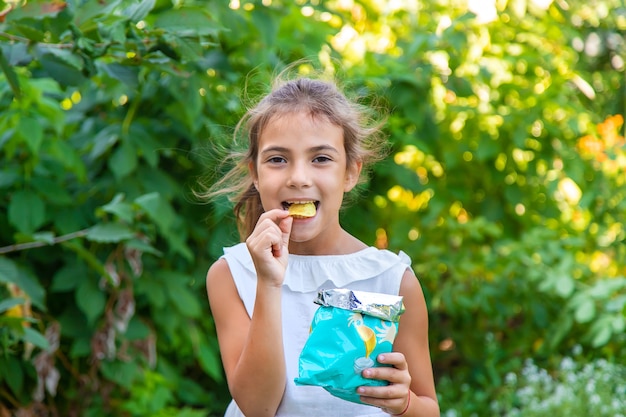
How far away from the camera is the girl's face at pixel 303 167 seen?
1.69 metres

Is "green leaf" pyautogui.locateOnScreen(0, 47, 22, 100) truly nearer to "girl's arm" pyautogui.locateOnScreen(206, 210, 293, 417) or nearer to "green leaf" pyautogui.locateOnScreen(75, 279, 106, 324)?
"girl's arm" pyautogui.locateOnScreen(206, 210, 293, 417)

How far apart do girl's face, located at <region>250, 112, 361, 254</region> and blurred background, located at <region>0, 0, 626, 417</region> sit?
19.5 inches

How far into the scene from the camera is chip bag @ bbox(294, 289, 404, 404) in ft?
4.80

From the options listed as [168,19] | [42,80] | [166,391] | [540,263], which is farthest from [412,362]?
[540,263]

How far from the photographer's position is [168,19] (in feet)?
7.09

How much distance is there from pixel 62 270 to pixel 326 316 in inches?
70.8

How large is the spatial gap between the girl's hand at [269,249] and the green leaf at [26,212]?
153 cm

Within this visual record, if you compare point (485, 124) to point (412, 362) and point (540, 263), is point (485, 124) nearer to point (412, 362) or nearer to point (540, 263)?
point (540, 263)

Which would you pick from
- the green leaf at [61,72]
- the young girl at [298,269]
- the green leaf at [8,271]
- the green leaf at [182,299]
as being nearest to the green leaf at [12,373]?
the green leaf at [8,271]

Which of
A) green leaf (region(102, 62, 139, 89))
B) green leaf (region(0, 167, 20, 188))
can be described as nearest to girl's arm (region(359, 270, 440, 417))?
green leaf (region(102, 62, 139, 89))

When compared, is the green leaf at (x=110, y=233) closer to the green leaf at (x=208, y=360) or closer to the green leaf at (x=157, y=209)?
the green leaf at (x=157, y=209)

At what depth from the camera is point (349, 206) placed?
241 centimetres

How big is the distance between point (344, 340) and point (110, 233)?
133 centimetres

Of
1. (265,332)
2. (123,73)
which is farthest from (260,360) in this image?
(123,73)
